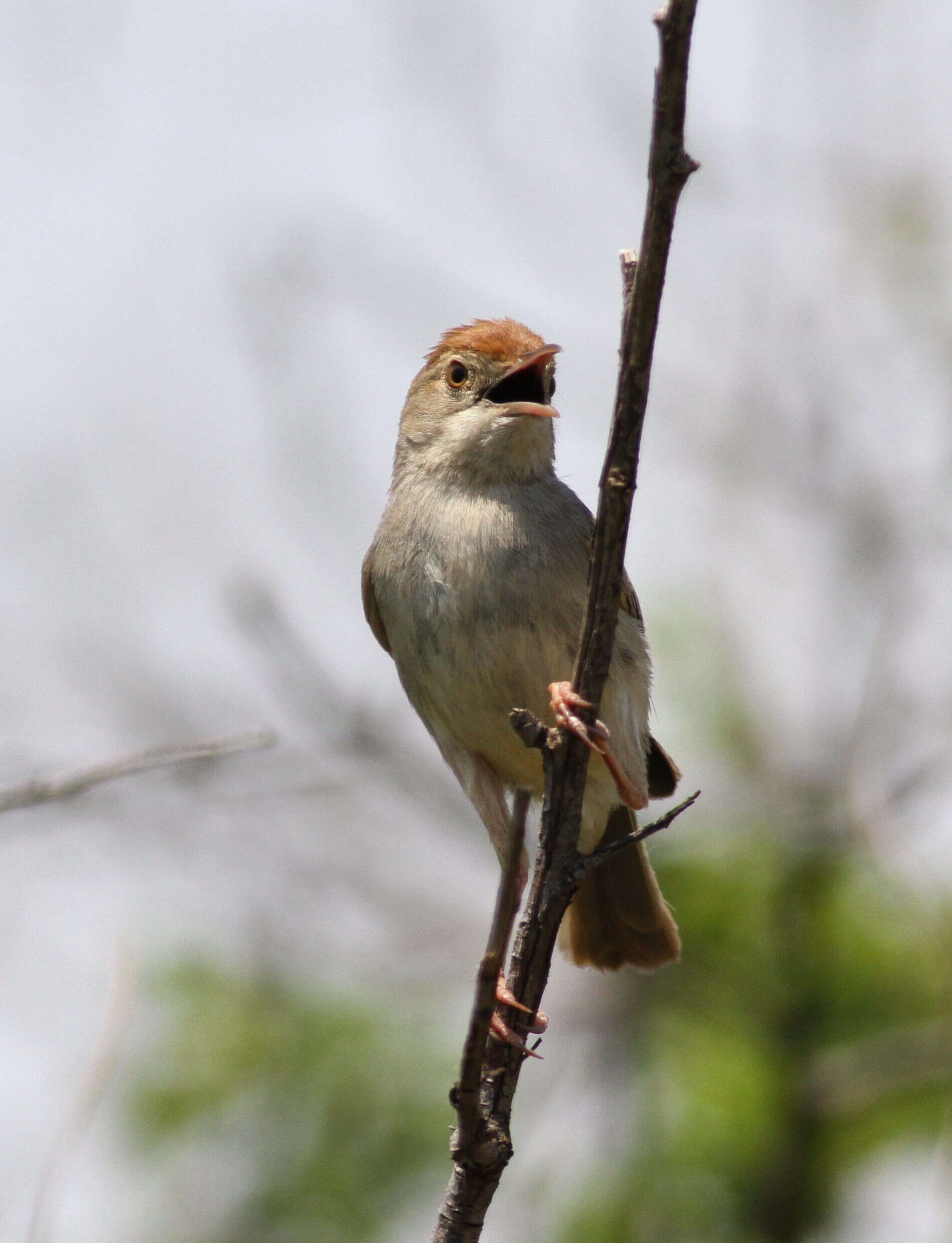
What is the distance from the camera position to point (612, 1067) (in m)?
6.54

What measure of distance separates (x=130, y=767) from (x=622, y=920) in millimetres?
2802

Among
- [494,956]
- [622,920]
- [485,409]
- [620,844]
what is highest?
[485,409]

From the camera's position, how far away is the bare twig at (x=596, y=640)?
2436 millimetres

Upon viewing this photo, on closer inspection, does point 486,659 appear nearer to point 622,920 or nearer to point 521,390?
point 521,390

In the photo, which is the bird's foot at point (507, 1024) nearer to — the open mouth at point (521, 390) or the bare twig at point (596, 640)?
the bare twig at point (596, 640)

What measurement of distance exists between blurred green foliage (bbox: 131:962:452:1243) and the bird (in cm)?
137

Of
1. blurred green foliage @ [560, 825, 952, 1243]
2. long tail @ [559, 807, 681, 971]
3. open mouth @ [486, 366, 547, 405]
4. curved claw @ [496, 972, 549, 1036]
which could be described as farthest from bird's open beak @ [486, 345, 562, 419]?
blurred green foliage @ [560, 825, 952, 1243]

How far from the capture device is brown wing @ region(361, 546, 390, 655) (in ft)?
15.9

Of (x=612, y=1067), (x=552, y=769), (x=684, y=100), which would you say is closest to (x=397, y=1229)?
(x=612, y=1067)

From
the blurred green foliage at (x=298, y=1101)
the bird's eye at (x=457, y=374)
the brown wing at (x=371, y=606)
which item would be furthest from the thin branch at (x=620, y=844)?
the blurred green foliage at (x=298, y=1101)

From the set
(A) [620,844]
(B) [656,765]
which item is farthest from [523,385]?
(A) [620,844]

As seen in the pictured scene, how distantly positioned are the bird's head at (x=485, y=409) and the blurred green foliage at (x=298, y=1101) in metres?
2.77

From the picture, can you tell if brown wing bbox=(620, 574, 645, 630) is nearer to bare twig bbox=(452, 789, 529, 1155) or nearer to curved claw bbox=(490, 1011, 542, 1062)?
curved claw bbox=(490, 1011, 542, 1062)

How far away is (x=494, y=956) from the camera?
226 cm
